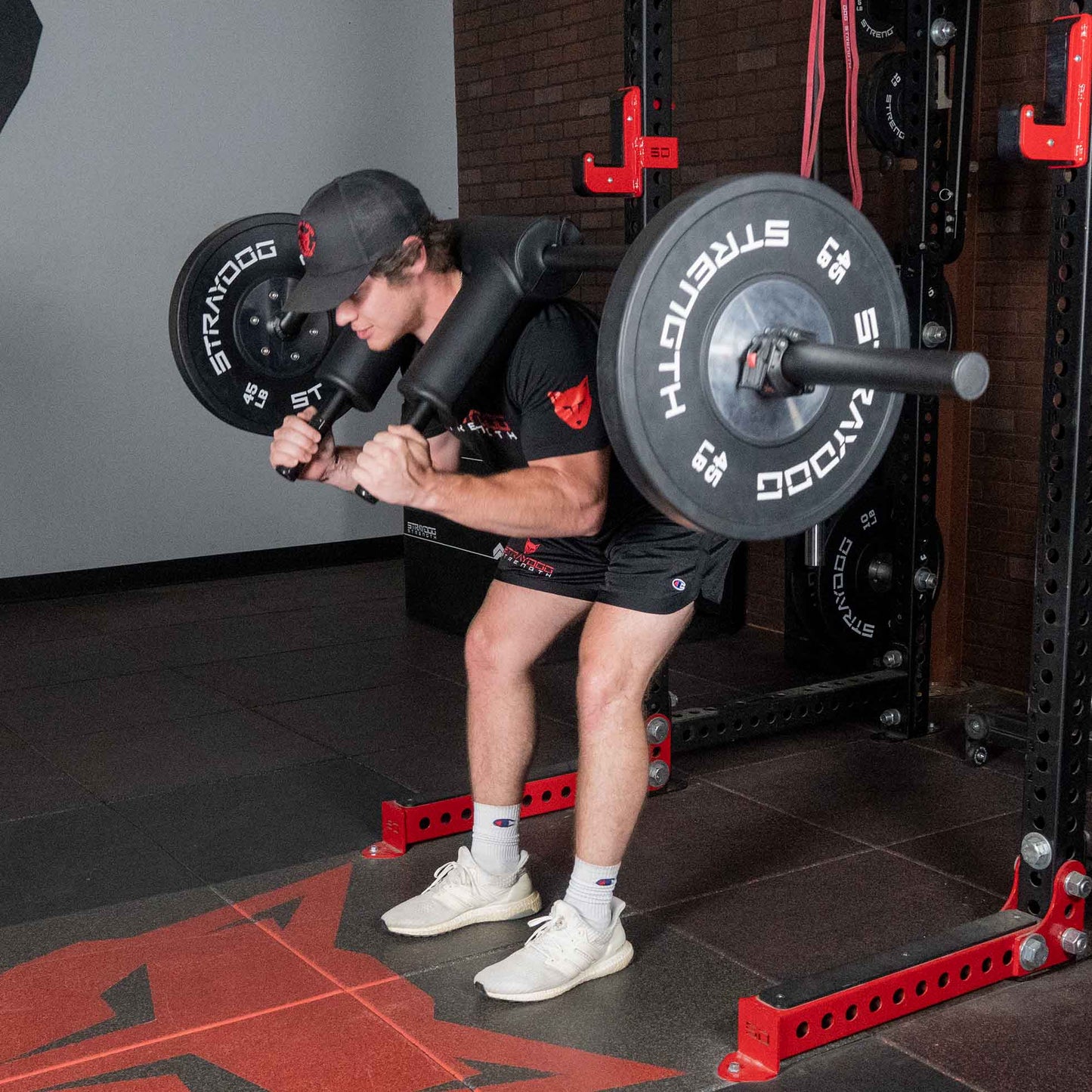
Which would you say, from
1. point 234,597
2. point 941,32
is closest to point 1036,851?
point 941,32

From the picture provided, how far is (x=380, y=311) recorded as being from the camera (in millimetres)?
2227

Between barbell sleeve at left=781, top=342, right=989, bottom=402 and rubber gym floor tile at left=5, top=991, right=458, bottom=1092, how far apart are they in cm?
113

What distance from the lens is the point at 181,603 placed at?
532cm

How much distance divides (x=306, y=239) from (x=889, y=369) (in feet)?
3.33

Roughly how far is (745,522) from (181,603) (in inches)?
155

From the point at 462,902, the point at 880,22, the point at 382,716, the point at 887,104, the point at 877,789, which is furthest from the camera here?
the point at 382,716

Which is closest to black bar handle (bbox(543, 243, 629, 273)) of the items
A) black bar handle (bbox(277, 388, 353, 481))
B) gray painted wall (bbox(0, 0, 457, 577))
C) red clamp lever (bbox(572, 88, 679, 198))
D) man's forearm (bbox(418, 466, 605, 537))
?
man's forearm (bbox(418, 466, 605, 537))

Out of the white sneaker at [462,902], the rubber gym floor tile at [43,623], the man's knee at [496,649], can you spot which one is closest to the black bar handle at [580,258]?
the man's knee at [496,649]

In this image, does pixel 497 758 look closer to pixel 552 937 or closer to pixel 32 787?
pixel 552 937

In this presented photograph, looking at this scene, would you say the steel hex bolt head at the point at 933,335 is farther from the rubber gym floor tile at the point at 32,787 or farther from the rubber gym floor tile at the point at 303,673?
the rubber gym floor tile at the point at 32,787

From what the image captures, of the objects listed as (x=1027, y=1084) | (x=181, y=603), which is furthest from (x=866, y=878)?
(x=181, y=603)

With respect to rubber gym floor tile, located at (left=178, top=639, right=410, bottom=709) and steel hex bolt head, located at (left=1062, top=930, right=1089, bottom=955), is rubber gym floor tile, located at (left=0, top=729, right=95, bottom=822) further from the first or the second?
steel hex bolt head, located at (left=1062, top=930, right=1089, bottom=955)

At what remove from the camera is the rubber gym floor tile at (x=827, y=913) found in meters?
2.38

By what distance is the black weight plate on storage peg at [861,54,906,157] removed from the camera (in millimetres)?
3383
